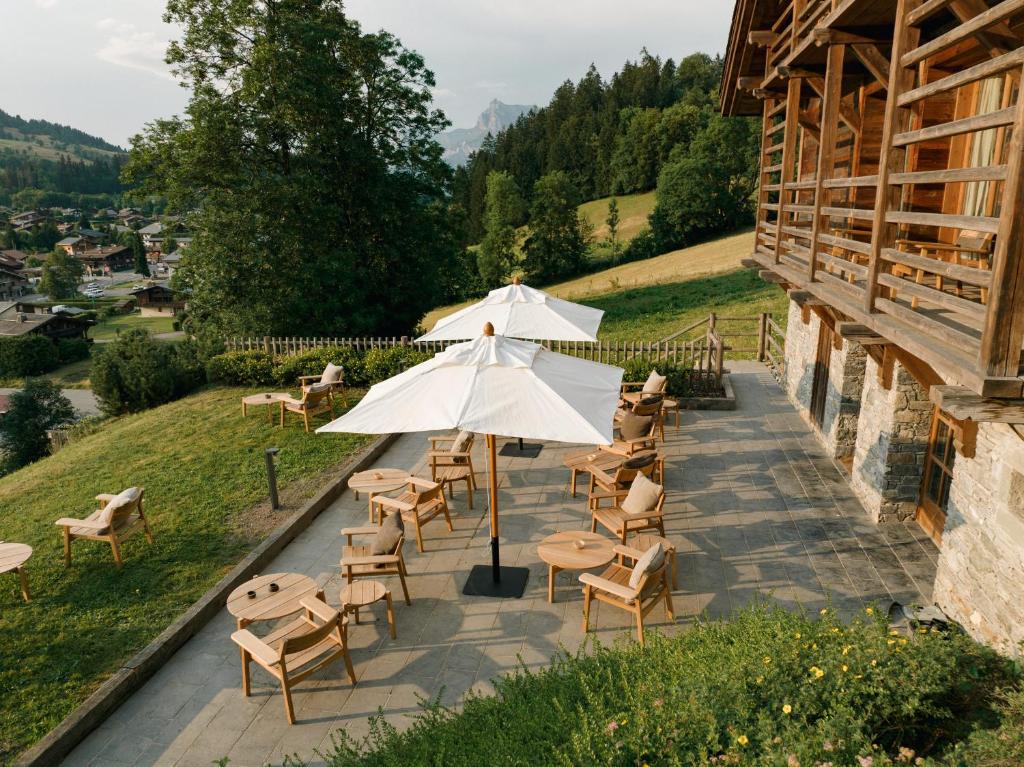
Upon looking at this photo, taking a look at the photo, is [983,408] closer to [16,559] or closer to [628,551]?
[628,551]

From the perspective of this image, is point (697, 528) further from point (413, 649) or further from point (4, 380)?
point (4, 380)

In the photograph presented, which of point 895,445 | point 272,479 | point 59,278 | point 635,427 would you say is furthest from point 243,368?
point 59,278

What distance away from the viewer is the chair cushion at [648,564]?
596 centimetres

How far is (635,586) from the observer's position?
5957 mm

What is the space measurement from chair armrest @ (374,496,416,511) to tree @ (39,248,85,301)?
100640 millimetres

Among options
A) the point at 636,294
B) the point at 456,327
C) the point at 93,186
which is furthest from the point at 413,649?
the point at 93,186

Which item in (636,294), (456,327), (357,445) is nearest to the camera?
(456,327)

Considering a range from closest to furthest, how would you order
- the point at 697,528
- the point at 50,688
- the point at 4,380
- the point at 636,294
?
the point at 50,688, the point at 697,528, the point at 636,294, the point at 4,380

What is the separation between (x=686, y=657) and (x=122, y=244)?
157 metres

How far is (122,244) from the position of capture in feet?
438

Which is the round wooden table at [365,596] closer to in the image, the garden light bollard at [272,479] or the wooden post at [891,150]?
the garden light bollard at [272,479]

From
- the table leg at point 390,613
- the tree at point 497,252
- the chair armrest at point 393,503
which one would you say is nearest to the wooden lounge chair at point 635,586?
the table leg at point 390,613

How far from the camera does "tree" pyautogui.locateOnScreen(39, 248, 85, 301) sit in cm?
8644

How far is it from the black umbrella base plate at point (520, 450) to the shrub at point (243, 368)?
807cm
